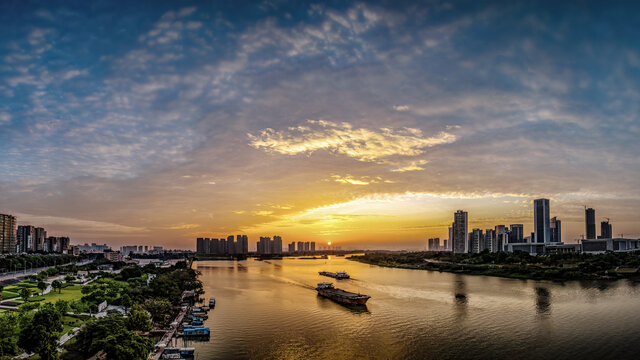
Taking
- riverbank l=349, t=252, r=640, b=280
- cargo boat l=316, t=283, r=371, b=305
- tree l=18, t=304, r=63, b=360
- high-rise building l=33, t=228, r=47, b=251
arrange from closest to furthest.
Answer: tree l=18, t=304, r=63, b=360 → cargo boat l=316, t=283, r=371, b=305 → riverbank l=349, t=252, r=640, b=280 → high-rise building l=33, t=228, r=47, b=251

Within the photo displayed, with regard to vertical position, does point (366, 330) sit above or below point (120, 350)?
below

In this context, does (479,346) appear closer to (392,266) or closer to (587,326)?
(587,326)

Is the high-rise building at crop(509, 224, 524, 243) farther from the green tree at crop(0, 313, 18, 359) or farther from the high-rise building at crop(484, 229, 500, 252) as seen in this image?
the green tree at crop(0, 313, 18, 359)

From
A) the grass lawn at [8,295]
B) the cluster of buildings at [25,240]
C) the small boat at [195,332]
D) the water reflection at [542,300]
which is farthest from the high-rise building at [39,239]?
the water reflection at [542,300]

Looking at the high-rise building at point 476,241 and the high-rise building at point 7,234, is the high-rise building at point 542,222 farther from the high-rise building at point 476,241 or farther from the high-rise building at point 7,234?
the high-rise building at point 7,234

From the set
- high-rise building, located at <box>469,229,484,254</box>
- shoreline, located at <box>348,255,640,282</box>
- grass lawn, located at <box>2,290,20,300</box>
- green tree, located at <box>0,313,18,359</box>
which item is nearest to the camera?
green tree, located at <box>0,313,18,359</box>

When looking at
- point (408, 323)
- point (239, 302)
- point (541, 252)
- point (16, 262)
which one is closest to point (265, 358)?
point (408, 323)

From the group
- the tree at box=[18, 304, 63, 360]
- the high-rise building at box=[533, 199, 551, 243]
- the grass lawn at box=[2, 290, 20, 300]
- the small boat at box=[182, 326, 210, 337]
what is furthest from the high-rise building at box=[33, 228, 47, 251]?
the high-rise building at box=[533, 199, 551, 243]
